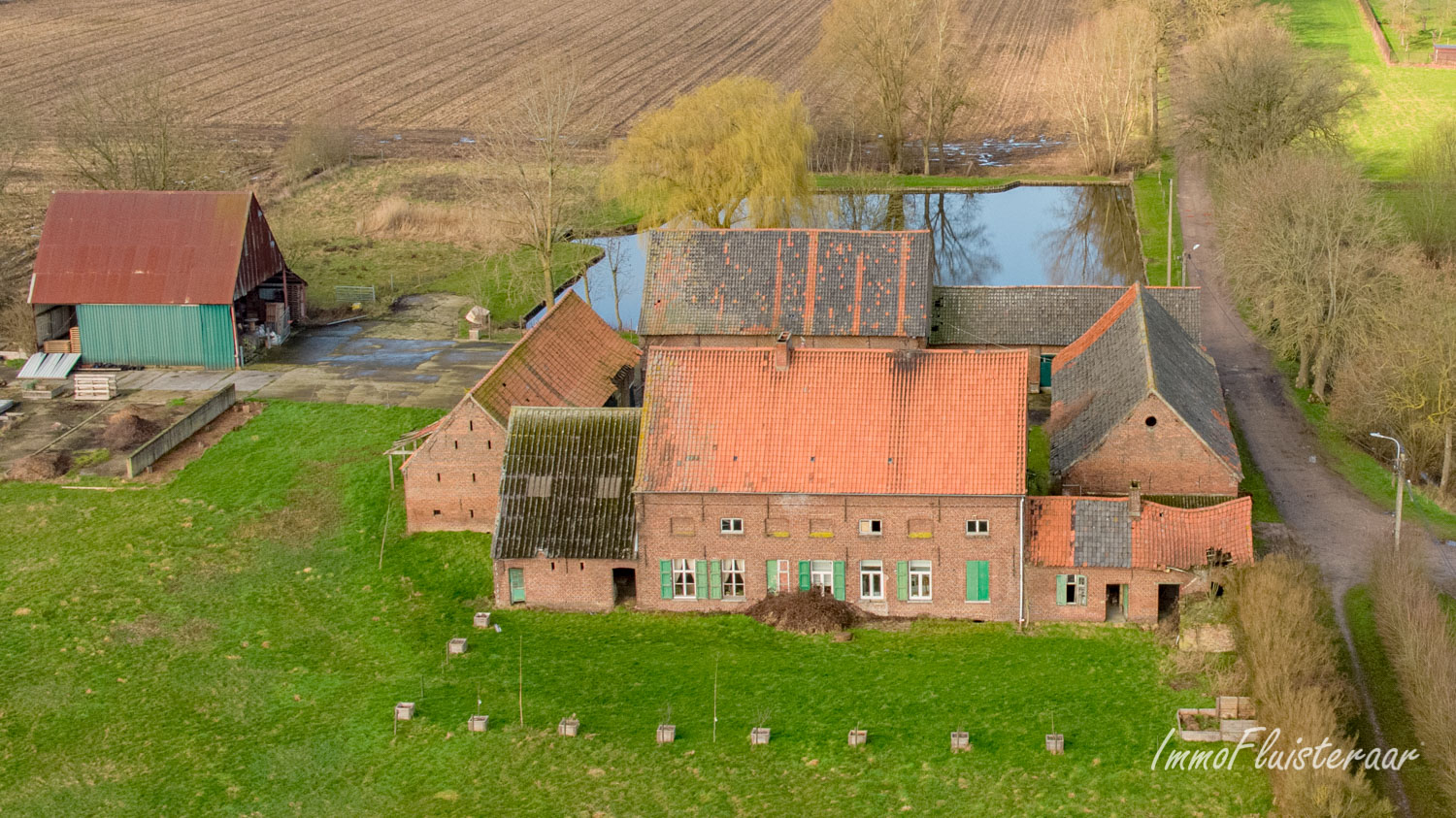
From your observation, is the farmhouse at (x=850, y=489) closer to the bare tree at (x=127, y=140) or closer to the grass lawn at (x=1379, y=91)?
the bare tree at (x=127, y=140)

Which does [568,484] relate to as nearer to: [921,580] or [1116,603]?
[921,580]

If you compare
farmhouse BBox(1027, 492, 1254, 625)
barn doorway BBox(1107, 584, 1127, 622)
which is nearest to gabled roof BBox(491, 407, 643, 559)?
farmhouse BBox(1027, 492, 1254, 625)

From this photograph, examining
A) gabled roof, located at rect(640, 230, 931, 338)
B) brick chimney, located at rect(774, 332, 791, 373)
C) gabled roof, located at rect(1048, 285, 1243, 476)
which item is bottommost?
gabled roof, located at rect(1048, 285, 1243, 476)

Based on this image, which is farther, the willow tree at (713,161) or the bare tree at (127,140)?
the bare tree at (127,140)

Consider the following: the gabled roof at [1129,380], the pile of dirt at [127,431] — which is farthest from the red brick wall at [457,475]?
the gabled roof at [1129,380]

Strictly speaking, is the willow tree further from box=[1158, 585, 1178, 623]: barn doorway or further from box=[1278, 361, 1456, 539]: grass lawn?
box=[1158, 585, 1178, 623]: barn doorway

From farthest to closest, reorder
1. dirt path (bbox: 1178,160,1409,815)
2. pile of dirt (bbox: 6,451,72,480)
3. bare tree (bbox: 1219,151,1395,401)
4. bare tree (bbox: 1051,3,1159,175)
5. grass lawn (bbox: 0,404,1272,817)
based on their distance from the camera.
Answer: bare tree (bbox: 1051,3,1159,175) < bare tree (bbox: 1219,151,1395,401) < pile of dirt (bbox: 6,451,72,480) < dirt path (bbox: 1178,160,1409,815) < grass lawn (bbox: 0,404,1272,817)

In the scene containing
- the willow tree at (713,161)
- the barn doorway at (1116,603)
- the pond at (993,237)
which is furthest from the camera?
the pond at (993,237)

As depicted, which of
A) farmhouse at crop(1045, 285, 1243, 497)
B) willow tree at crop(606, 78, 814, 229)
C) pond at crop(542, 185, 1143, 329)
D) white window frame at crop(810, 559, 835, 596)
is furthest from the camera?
pond at crop(542, 185, 1143, 329)
